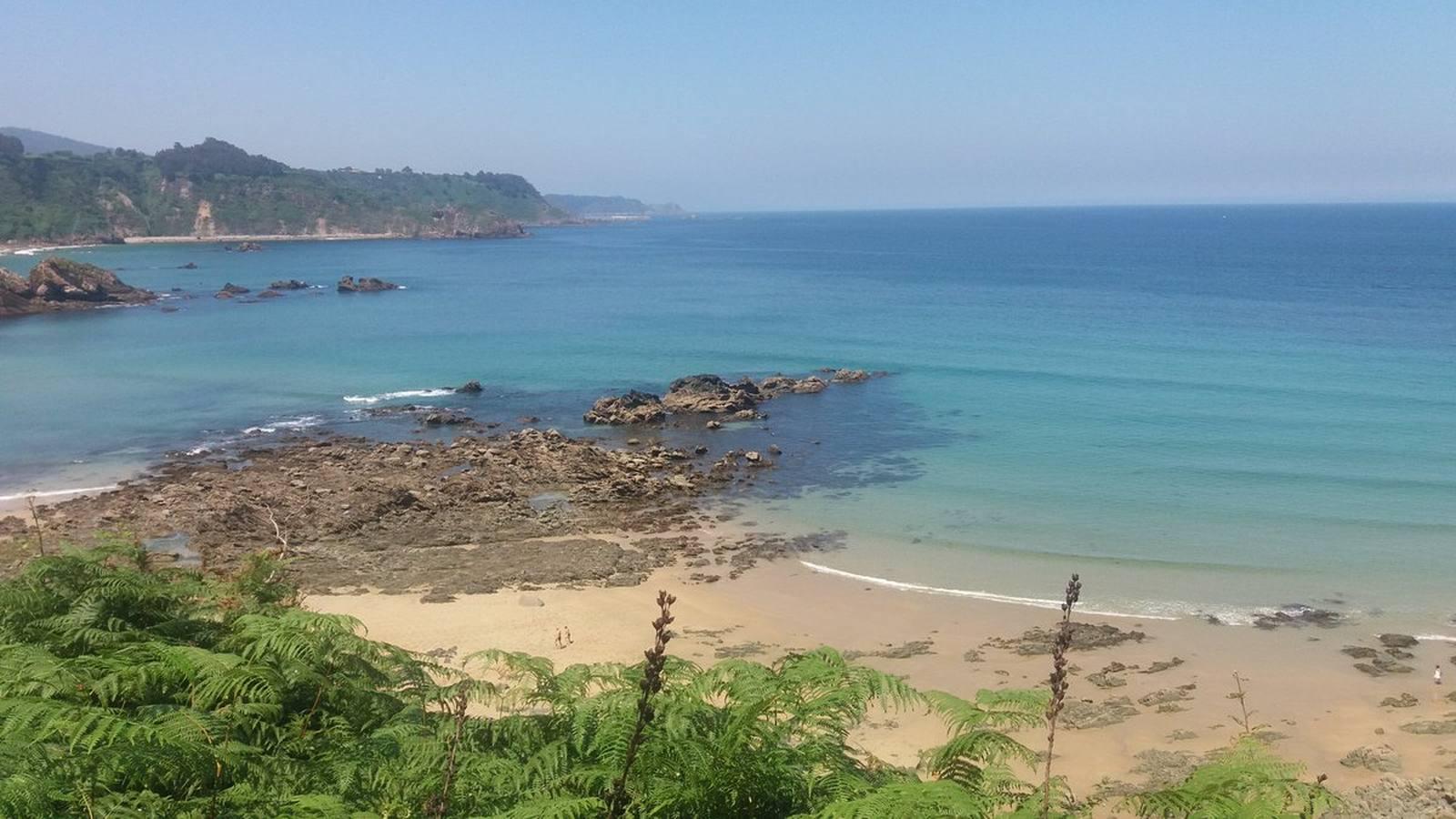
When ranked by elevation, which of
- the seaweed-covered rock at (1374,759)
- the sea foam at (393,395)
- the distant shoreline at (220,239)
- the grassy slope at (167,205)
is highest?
the grassy slope at (167,205)

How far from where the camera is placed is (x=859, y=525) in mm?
25516

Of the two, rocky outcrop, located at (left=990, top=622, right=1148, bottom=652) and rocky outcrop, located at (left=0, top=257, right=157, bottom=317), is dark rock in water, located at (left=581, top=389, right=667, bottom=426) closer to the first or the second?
rocky outcrop, located at (left=990, top=622, right=1148, bottom=652)

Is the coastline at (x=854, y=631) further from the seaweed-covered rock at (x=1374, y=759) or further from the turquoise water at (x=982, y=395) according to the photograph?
the turquoise water at (x=982, y=395)

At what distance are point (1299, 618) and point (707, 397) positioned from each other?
920 inches

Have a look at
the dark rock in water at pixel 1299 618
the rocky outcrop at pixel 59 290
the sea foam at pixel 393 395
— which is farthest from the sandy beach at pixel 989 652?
the rocky outcrop at pixel 59 290

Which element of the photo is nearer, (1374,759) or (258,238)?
(1374,759)

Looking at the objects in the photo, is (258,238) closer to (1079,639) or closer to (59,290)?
(59,290)

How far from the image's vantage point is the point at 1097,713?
15359 mm

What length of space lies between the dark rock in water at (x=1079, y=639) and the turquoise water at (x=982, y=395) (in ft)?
6.07

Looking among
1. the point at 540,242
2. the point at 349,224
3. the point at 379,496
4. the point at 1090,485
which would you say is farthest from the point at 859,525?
the point at 349,224

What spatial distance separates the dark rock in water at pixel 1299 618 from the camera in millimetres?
19188

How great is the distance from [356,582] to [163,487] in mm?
10685

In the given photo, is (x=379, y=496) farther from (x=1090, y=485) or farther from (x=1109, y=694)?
(x=1090, y=485)

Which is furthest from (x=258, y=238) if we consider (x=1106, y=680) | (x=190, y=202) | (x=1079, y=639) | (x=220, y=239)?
(x=1106, y=680)
